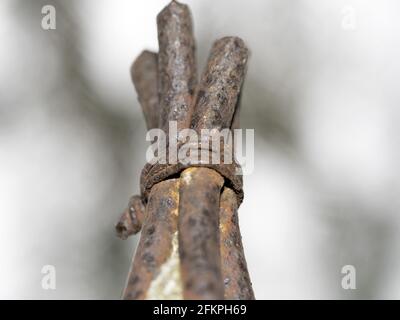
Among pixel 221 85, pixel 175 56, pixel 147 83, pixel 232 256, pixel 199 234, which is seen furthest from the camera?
pixel 147 83

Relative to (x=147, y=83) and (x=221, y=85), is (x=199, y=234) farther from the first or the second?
(x=147, y=83)

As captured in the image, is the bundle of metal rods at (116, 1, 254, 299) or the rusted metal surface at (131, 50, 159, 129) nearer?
the bundle of metal rods at (116, 1, 254, 299)

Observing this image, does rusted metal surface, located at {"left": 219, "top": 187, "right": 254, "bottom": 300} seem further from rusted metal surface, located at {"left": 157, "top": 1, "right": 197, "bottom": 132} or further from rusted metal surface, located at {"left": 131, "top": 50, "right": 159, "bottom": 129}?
rusted metal surface, located at {"left": 131, "top": 50, "right": 159, "bottom": 129}

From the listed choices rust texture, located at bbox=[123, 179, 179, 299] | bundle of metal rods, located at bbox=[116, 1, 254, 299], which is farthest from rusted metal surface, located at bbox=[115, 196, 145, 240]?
rust texture, located at bbox=[123, 179, 179, 299]

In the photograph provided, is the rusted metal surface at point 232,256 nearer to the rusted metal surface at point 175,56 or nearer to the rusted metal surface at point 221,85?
the rusted metal surface at point 221,85

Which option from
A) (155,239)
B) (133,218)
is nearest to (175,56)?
(133,218)

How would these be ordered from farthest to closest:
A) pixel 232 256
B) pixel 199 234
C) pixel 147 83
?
pixel 147 83, pixel 232 256, pixel 199 234
